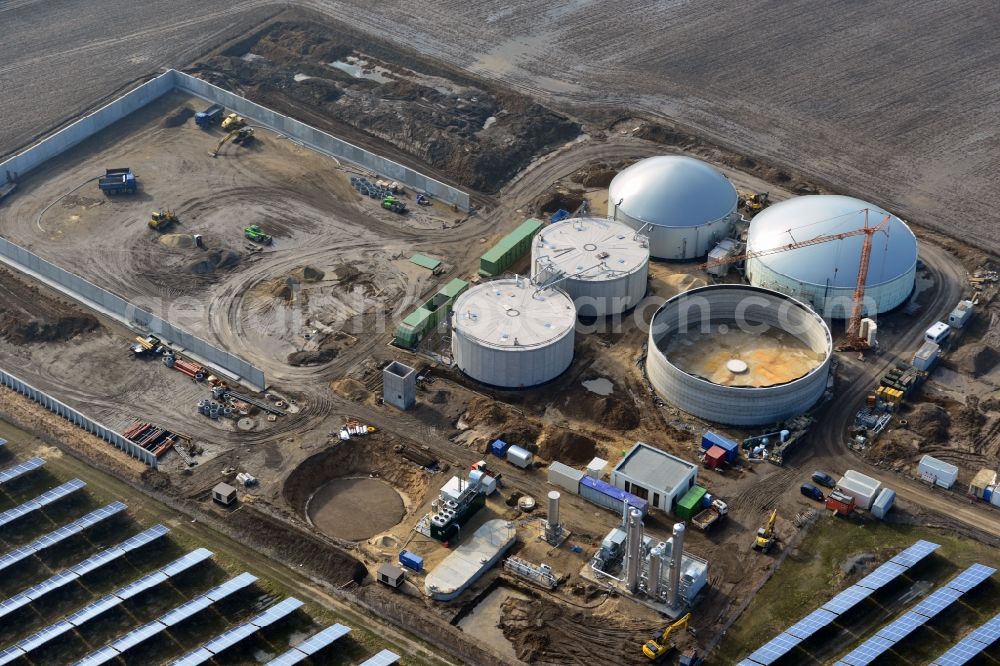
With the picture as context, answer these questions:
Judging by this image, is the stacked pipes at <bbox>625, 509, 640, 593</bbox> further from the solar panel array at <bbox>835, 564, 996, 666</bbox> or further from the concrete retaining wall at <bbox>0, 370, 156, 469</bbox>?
the concrete retaining wall at <bbox>0, 370, 156, 469</bbox>

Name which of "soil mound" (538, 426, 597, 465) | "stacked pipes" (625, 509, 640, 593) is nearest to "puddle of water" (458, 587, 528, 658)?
"stacked pipes" (625, 509, 640, 593)

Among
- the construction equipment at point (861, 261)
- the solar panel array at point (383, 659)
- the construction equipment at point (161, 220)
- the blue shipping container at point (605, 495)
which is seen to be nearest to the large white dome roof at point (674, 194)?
the construction equipment at point (861, 261)

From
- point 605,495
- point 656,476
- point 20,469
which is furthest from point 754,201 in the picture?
point 20,469

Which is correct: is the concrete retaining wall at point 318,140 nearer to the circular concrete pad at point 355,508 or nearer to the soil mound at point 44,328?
the soil mound at point 44,328

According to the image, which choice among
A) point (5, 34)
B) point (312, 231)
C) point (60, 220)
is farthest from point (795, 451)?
point (5, 34)

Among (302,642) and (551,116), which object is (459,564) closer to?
(302,642)

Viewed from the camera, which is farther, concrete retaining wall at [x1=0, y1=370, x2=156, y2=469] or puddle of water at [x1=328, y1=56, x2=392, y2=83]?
puddle of water at [x1=328, y1=56, x2=392, y2=83]
